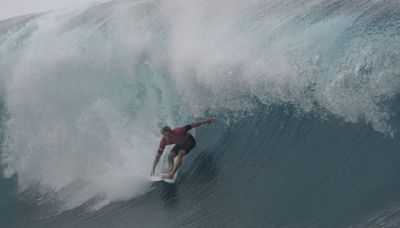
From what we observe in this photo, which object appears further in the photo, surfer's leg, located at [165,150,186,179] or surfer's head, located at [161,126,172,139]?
surfer's leg, located at [165,150,186,179]

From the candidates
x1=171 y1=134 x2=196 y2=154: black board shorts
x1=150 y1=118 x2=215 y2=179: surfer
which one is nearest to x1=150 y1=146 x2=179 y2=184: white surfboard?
x1=150 y1=118 x2=215 y2=179: surfer

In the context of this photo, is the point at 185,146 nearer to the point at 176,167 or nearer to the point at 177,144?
the point at 177,144

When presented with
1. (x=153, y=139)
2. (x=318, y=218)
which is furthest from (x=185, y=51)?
(x=318, y=218)

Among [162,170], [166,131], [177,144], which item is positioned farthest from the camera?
[162,170]

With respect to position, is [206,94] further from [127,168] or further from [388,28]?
[388,28]

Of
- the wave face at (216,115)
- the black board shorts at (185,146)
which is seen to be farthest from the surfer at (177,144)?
the wave face at (216,115)

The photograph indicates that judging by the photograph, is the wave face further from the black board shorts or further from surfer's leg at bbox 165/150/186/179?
the black board shorts

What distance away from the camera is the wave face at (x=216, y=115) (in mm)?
8586

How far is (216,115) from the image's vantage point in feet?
39.3

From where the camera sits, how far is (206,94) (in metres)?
12.6

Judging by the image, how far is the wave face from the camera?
28.2 feet

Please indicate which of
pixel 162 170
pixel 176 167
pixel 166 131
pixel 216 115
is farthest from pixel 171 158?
pixel 216 115

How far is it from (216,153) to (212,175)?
93 centimetres

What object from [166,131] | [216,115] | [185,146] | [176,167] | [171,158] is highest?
[216,115]
